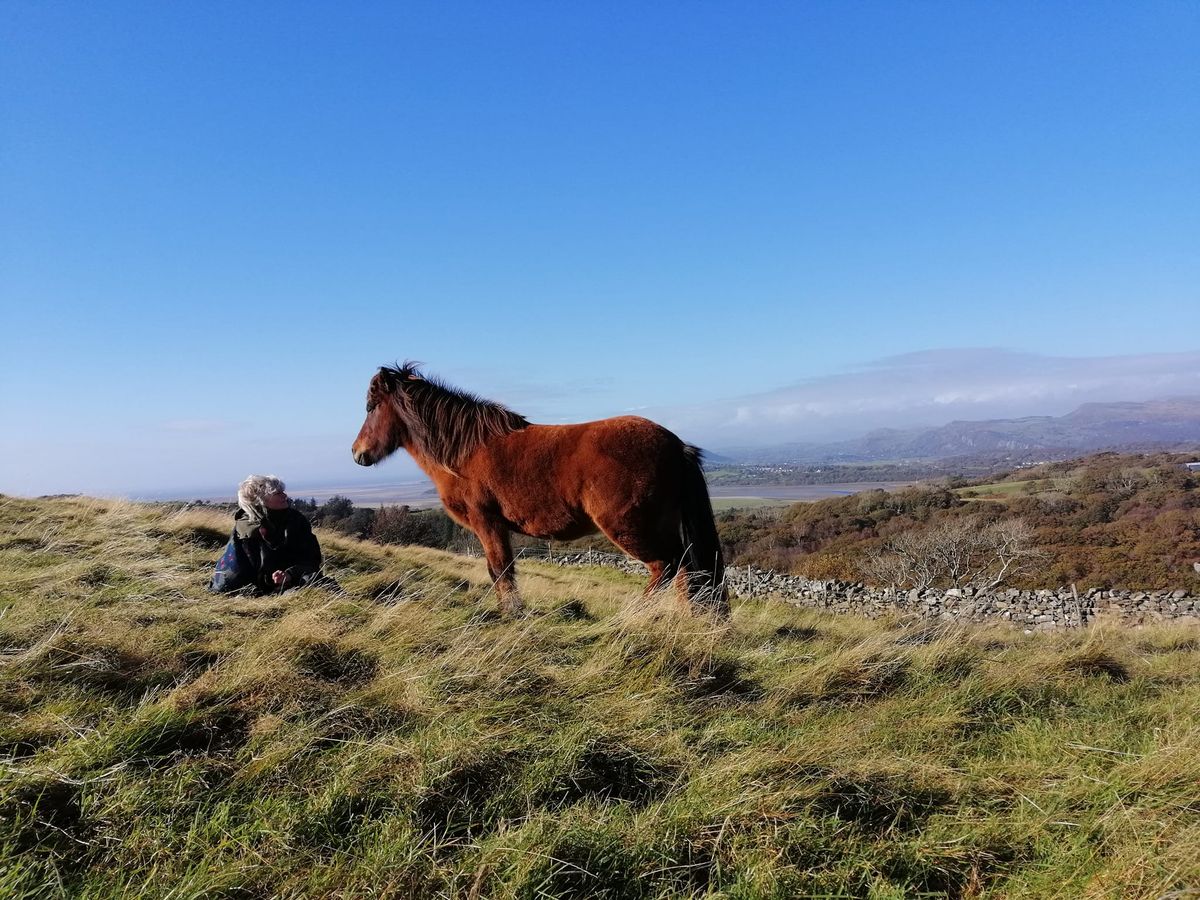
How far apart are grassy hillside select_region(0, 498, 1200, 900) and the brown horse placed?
1.03 metres

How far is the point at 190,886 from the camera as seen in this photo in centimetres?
180

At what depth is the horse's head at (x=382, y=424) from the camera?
6.10 meters

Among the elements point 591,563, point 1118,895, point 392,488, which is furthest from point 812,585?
point 392,488

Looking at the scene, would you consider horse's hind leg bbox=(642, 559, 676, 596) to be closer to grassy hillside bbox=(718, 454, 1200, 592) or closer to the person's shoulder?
the person's shoulder

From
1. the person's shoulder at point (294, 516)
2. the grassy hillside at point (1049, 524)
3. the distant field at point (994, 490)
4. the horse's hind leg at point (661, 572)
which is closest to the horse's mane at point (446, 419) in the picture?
the person's shoulder at point (294, 516)

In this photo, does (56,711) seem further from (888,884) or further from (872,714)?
(872,714)

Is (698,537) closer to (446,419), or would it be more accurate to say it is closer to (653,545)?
(653,545)

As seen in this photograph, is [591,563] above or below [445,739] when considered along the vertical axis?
below

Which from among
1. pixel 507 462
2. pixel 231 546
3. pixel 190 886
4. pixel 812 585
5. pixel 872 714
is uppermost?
pixel 507 462

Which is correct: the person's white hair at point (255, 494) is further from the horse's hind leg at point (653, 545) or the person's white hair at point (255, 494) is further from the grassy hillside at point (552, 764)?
the horse's hind leg at point (653, 545)

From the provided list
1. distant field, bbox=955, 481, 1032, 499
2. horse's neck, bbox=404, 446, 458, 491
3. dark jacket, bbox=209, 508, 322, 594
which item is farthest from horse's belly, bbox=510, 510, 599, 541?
distant field, bbox=955, 481, 1032, 499

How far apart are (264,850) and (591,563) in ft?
92.0

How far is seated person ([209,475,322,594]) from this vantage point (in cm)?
521

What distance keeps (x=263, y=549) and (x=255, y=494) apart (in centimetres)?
47
